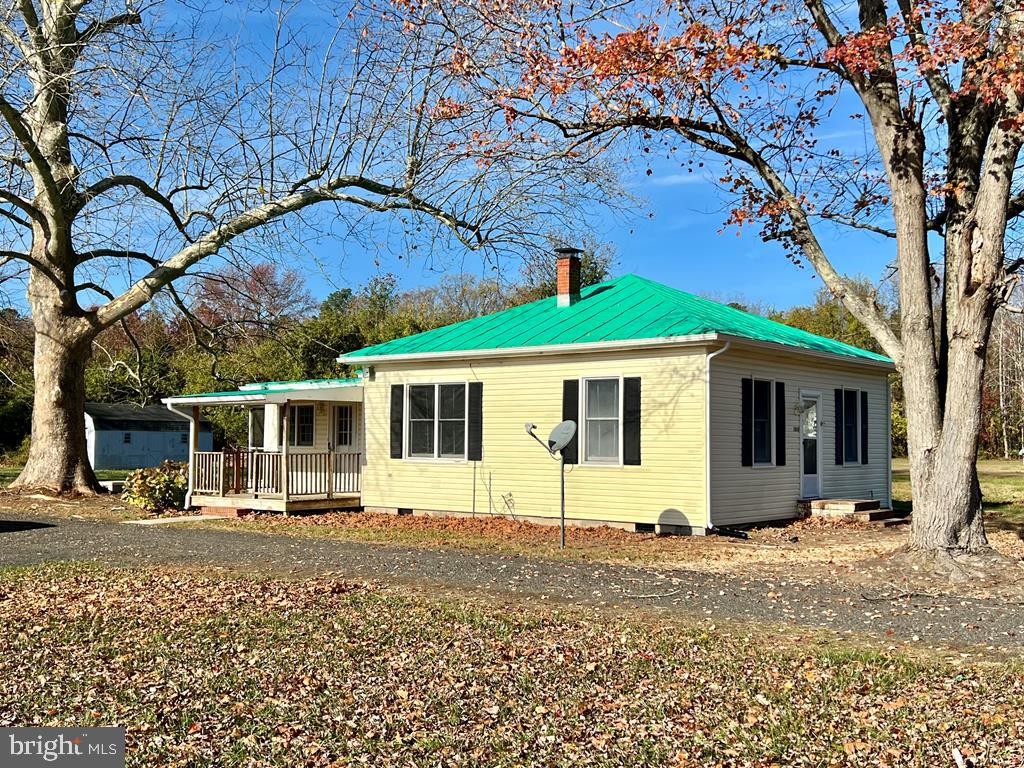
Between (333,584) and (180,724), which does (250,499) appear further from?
(180,724)

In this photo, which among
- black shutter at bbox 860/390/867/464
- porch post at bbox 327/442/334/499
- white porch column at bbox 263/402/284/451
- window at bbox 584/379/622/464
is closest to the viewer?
window at bbox 584/379/622/464

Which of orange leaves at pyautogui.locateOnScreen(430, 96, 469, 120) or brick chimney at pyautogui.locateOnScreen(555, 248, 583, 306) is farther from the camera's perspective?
brick chimney at pyautogui.locateOnScreen(555, 248, 583, 306)

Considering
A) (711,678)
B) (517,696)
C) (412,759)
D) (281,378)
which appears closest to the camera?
(412,759)

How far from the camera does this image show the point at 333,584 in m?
9.33

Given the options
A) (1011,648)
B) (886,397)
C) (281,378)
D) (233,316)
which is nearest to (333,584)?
(1011,648)

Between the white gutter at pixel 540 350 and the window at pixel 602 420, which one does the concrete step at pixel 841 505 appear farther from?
the white gutter at pixel 540 350

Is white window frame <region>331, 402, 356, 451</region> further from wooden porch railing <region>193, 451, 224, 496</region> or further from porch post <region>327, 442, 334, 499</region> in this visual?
wooden porch railing <region>193, 451, 224, 496</region>

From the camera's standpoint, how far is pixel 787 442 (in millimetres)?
15852

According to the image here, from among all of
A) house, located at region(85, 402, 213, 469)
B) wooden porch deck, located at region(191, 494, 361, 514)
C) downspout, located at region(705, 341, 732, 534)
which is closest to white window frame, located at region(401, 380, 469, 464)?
wooden porch deck, located at region(191, 494, 361, 514)

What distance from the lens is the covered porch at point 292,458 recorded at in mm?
17812

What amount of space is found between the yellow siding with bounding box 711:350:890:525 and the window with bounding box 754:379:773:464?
0.16 m

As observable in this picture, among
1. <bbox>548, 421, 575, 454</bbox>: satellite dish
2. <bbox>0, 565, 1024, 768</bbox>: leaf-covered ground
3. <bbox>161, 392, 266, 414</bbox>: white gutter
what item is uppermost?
<bbox>161, 392, 266, 414</bbox>: white gutter

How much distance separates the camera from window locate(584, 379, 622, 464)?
14977 mm

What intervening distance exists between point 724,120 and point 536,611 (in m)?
6.31
